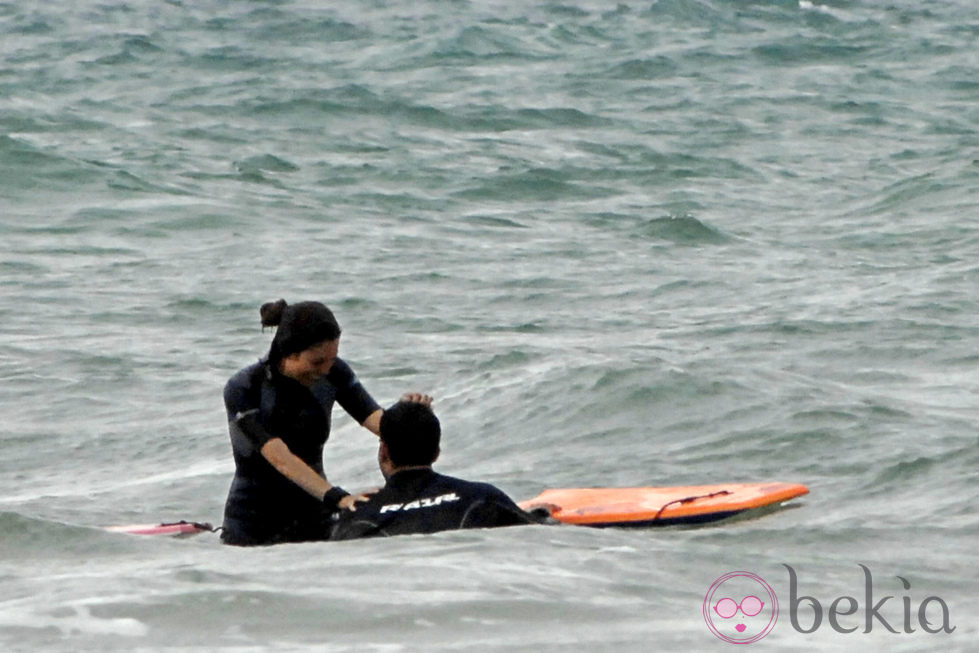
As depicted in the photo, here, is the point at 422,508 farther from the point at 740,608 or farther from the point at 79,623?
the point at 79,623

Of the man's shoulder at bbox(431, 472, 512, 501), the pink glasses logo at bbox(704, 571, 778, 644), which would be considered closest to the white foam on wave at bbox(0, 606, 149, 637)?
the man's shoulder at bbox(431, 472, 512, 501)

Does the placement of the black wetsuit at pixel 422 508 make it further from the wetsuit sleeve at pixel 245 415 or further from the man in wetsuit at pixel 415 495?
the wetsuit sleeve at pixel 245 415

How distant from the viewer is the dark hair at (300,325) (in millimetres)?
6879

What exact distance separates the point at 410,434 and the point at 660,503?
1.76m

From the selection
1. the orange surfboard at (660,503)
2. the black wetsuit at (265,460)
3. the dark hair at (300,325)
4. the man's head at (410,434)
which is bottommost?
the orange surfboard at (660,503)

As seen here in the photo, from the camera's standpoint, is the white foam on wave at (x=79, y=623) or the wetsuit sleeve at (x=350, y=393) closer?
the white foam on wave at (x=79, y=623)

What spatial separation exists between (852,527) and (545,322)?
6.37m

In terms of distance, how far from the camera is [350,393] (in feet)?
24.1

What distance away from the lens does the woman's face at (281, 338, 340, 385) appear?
22.8 feet

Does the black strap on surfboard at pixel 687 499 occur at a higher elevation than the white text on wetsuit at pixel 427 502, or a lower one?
lower

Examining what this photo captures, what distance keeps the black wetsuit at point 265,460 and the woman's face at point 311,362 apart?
8cm

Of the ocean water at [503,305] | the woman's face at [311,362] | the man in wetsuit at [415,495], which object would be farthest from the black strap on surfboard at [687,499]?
the woman's face at [311,362]

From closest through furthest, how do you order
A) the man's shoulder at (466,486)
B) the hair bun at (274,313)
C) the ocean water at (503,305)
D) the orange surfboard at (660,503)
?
the ocean water at (503,305) < the man's shoulder at (466,486) < the hair bun at (274,313) < the orange surfboard at (660,503)

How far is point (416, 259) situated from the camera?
16562 mm
